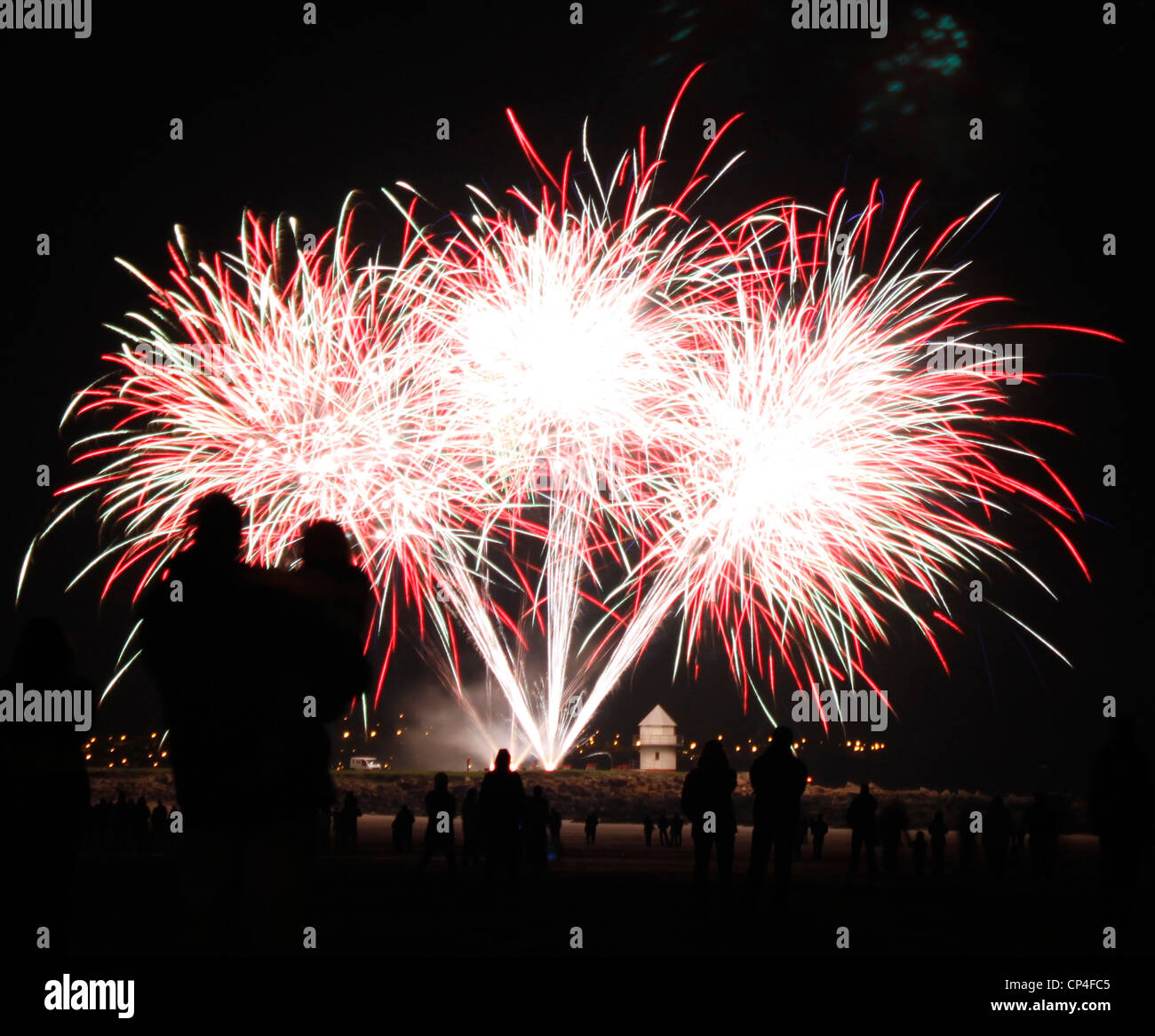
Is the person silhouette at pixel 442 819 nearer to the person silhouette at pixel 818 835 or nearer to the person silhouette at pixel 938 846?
the person silhouette at pixel 938 846

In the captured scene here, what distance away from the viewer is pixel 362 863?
67.3 ft

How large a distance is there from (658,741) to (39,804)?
86135mm

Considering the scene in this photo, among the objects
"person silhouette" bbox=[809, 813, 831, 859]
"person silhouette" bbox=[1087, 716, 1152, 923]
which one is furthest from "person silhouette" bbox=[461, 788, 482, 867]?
"person silhouette" bbox=[1087, 716, 1152, 923]

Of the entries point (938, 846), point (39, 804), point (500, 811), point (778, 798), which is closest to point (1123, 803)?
point (778, 798)

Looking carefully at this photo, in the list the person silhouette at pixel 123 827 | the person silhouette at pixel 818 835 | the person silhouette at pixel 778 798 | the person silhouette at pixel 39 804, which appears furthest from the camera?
the person silhouette at pixel 123 827

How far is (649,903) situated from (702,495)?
52.1 ft

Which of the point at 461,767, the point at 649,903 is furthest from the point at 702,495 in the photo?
the point at 461,767

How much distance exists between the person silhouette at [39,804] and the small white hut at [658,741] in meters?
85.5

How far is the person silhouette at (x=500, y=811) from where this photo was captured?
46.6 ft

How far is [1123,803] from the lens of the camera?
11242 millimetres

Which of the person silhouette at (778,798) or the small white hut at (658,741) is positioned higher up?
the person silhouette at (778,798)

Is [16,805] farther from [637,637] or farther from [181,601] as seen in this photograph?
[637,637]

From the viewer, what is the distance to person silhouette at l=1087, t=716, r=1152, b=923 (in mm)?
11180

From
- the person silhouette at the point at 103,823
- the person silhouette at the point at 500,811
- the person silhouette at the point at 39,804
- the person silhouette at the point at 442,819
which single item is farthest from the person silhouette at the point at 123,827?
the person silhouette at the point at 39,804
